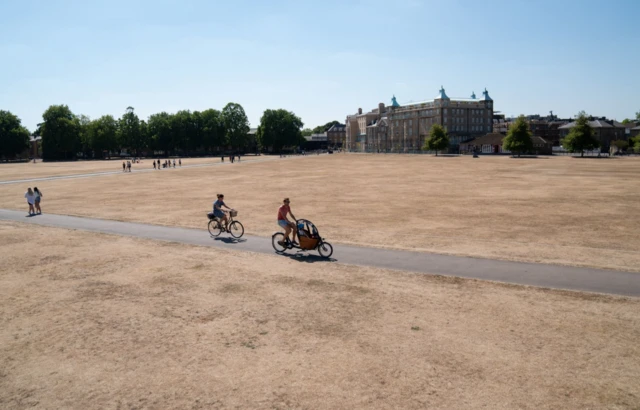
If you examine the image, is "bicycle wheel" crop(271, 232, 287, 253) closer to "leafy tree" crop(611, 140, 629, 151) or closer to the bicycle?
the bicycle

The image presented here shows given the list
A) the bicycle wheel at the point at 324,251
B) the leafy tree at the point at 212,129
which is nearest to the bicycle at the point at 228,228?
the bicycle wheel at the point at 324,251

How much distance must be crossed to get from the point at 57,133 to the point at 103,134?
12354mm

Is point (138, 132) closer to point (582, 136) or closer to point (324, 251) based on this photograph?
point (582, 136)

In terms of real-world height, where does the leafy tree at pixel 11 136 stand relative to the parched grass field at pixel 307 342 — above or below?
above

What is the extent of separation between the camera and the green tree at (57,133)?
127000 mm

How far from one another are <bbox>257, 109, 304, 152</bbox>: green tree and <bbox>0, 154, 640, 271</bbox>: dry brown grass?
382 feet

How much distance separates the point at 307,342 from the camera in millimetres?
9297

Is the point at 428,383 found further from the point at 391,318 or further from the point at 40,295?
the point at 40,295

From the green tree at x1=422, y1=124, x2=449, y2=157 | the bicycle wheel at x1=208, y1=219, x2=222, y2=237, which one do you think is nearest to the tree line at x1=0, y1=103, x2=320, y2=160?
the green tree at x1=422, y1=124, x2=449, y2=157

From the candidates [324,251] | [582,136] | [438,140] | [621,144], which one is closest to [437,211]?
[324,251]

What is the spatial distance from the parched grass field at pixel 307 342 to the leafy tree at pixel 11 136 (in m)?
135

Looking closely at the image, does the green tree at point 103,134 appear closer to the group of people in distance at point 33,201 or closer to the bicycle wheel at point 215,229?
the group of people in distance at point 33,201

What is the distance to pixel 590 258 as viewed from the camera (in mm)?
15359

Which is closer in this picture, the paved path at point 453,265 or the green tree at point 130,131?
the paved path at point 453,265
